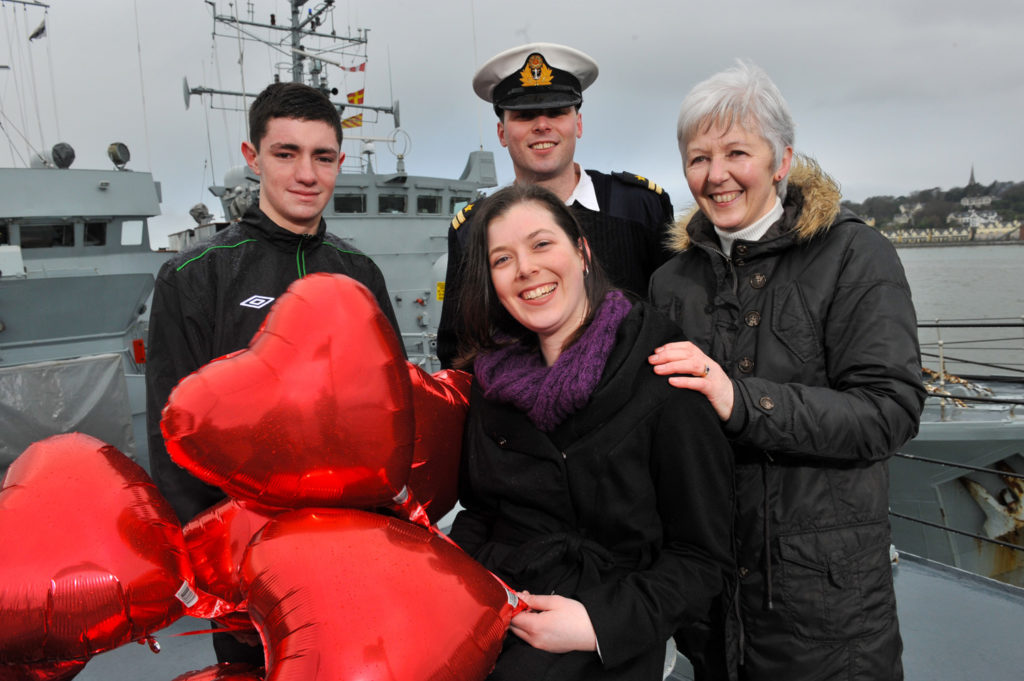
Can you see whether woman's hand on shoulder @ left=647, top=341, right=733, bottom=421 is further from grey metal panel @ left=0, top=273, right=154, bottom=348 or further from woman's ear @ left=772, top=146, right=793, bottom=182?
grey metal panel @ left=0, top=273, right=154, bottom=348

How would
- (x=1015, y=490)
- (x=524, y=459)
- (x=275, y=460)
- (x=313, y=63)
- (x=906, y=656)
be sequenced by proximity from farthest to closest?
(x=313, y=63), (x=1015, y=490), (x=906, y=656), (x=524, y=459), (x=275, y=460)

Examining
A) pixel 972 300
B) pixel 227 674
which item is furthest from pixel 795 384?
pixel 972 300

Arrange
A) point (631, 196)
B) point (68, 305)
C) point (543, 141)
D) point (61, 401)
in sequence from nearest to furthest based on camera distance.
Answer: point (543, 141), point (631, 196), point (61, 401), point (68, 305)

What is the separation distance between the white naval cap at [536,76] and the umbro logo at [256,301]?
0.94 m

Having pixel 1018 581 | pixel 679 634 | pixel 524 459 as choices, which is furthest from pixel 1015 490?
pixel 524 459

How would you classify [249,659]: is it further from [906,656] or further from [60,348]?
[60,348]

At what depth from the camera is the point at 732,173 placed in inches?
51.3

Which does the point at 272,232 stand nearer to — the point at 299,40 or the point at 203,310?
the point at 203,310

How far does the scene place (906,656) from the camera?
2311 mm

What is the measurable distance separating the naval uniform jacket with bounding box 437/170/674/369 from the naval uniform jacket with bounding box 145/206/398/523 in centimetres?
46

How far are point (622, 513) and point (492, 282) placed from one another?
1.76 feet

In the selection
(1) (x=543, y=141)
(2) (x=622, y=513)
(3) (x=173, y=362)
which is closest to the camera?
(2) (x=622, y=513)

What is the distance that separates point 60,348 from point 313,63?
24.7 ft

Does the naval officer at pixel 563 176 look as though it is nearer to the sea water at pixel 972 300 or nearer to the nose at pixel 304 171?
the nose at pixel 304 171
